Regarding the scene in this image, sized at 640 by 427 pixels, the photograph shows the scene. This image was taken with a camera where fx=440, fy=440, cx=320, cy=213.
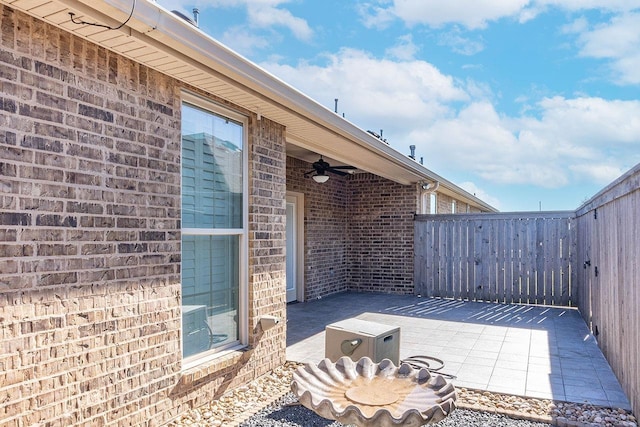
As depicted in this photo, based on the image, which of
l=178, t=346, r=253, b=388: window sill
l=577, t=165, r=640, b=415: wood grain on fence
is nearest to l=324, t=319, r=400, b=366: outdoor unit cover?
l=178, t=346, r=253, b=388: window sill

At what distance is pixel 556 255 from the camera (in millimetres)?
8914

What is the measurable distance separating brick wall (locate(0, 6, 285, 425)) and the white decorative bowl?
134 cm

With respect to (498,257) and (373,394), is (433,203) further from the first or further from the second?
(373,394)

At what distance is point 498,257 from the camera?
9469mm

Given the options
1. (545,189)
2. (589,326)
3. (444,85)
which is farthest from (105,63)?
(545,189)

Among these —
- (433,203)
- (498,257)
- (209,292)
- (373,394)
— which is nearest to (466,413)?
(373,394)

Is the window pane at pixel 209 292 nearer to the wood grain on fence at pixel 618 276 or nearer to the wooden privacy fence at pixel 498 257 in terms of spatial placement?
Result: the wood grain on fence at pixel 618 276

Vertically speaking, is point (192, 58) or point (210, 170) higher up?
point (192, 58)

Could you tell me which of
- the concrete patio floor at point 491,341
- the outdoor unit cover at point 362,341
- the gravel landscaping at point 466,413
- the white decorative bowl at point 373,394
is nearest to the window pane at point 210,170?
the outdoor unit cover at point 362,341

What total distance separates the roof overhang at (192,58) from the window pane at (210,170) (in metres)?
0.28

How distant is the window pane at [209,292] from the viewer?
149 inches

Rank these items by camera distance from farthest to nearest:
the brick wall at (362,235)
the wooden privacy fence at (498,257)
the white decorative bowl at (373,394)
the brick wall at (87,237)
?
the brick wall at (362,235), the wooden privacy fence at (498,257), the brick wall at (87,237), the white decorative bowl at (373,394)

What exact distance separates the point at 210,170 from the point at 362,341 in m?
2.05

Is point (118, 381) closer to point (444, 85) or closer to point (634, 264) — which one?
point (634, 264)
